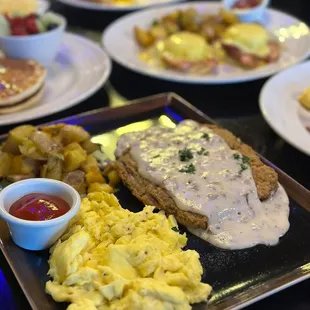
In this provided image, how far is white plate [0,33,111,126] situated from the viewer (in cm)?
296

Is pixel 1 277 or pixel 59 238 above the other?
pixel 59 238

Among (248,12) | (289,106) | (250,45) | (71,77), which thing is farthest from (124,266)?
(248,12)

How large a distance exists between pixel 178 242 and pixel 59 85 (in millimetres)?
1728

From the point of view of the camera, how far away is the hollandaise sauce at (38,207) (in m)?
1.98

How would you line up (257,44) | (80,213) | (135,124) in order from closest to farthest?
(80,213), (135,124), (257,44)

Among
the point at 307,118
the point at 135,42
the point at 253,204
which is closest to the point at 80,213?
the point at 253,204

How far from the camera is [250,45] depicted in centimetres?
371

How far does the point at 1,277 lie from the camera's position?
1989 mm

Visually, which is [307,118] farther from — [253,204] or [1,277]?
[1,277]

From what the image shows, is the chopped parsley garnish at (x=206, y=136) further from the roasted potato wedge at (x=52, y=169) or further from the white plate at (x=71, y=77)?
the white plate at (x=71, y=77)

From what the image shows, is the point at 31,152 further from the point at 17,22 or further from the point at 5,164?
the point at 17,22

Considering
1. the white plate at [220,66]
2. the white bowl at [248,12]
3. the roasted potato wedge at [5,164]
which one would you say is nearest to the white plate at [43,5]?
the white plate at [220,66]

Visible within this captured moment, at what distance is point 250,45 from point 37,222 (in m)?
2.35

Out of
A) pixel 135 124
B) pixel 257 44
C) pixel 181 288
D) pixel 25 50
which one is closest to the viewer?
pixel 181 288
